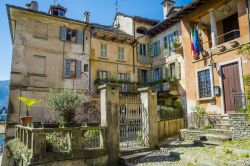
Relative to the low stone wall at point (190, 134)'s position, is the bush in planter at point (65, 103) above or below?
above

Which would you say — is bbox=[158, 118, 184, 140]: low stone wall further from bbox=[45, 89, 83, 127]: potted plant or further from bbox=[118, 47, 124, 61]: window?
bbox=[118, 47, 124, 61]: window

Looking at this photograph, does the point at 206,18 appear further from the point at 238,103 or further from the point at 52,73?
the point at 52,73

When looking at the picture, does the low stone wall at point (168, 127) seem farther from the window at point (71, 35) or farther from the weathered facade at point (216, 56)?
the window at point (71, 35)

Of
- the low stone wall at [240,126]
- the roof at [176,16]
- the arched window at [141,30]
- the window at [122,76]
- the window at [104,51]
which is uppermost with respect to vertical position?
the arched window at [141,30]

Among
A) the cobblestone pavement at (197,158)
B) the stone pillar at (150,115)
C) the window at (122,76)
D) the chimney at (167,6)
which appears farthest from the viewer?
the chimney at (167,6)

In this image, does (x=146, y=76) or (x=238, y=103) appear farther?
(x=146, y=76)

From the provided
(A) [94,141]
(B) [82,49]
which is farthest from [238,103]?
(B) [82,49]

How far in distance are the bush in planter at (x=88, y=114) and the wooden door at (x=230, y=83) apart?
8.43 meters

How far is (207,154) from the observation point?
7.73 meters

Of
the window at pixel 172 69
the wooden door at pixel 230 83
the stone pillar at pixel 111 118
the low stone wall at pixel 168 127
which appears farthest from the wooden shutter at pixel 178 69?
the stone pillar at pixel 111 118

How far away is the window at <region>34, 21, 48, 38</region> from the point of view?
59.8ft

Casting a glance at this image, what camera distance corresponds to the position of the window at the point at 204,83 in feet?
47.0

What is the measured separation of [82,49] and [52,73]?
152 inches

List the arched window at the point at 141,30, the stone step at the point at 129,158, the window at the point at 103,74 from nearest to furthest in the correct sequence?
the stone step at the point at 129,158
the window at the point at 103,74
the arched window at the point at 141,30
